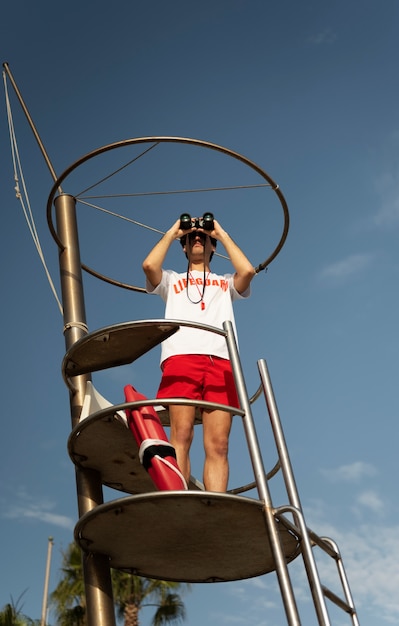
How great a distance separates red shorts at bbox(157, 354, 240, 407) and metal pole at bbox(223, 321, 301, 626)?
74cm

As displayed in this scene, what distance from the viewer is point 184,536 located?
19.6 ft

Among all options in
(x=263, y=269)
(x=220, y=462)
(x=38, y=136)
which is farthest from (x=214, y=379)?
(x=38, y=136)

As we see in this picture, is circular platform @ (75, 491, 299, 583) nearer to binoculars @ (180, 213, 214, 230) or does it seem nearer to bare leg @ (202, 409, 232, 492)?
bare leg @ (202, 409, 232, 492)

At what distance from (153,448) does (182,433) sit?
28.7 inches

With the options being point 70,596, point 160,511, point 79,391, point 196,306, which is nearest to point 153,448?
point 160,511

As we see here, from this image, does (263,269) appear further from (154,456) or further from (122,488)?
(154,456)

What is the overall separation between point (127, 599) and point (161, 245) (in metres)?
24.7

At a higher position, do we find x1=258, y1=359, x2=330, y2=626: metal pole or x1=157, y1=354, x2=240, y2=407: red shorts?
x1=157, y1=354, x2=240, y2=407: red shorts

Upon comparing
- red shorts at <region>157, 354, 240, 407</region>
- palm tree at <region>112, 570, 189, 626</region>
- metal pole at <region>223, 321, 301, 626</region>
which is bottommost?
metal pole at <region>223, 321, 301, 626</region>

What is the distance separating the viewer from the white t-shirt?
691 centimetres

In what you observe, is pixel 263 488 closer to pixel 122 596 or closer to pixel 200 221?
pixel 200 221

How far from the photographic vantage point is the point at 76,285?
25.9 ft

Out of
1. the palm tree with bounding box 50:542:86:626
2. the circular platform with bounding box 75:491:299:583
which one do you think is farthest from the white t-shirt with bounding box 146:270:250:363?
the palm tree with bounding box 50:542:86:626

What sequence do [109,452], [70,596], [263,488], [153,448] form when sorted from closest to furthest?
[263,488]
[153,448]
[109,452]
[70,596]
